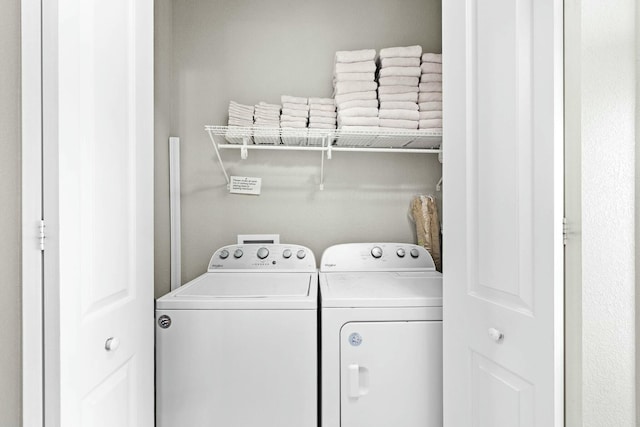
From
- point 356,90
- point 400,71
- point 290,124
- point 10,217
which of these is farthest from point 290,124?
point 10,217

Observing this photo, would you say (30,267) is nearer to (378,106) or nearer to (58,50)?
(58,50)

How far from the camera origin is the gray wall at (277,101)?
2.11m

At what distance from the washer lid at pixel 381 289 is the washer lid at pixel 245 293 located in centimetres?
8

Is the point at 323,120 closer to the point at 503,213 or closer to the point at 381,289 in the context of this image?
the point at 381,289

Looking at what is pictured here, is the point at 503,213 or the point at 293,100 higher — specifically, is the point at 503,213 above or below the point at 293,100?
below

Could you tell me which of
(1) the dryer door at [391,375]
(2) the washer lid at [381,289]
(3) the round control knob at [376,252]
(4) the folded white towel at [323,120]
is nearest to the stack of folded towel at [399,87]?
(4) the folded white towel at [323,120]

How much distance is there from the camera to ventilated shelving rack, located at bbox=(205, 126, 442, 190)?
188 centimetres

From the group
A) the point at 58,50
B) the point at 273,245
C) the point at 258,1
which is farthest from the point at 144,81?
the point at 258,1

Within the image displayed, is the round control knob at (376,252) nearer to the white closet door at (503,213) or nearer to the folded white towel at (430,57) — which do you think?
the white closet door at (503,213)

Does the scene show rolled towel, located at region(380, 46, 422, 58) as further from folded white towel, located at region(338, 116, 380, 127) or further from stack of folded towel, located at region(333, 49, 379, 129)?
folded white towel, located at region(338, 116, 380, 127)

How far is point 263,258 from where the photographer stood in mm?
2020

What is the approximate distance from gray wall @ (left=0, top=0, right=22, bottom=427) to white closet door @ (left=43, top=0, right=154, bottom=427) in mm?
51

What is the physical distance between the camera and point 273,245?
2.05 metres

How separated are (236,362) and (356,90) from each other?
1380 mm
